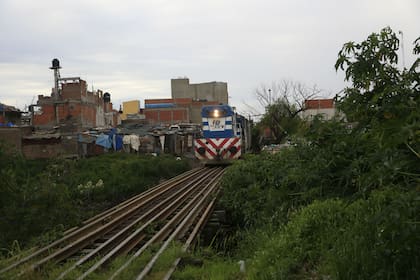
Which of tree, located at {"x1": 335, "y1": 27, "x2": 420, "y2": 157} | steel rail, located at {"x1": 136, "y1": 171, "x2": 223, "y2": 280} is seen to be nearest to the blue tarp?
steel rail, located at {"x1": 136, "y1": 171, "x2": 223, "y2": 280}

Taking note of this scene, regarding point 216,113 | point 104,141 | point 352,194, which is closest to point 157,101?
point 104,141

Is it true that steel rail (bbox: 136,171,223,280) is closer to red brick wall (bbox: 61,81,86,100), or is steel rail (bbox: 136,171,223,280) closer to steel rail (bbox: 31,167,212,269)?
steel rail (bbox: 31,167,212,269)

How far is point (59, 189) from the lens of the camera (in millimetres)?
12367

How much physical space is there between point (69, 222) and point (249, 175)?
468cm

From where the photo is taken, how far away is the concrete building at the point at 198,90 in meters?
83.6

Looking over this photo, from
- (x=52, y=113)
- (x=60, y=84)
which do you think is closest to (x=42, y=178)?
(x=52, y=113)

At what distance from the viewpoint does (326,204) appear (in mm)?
6910

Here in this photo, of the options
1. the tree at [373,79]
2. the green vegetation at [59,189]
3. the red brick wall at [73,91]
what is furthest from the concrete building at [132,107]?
the tree at [373,79]

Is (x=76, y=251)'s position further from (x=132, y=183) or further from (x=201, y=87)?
(x=201, y=87)

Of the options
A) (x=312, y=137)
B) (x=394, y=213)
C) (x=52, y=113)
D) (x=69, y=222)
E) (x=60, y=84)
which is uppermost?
(x=60, y=84)

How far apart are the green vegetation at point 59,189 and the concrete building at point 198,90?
5759cm

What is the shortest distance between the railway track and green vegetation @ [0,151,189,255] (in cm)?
76

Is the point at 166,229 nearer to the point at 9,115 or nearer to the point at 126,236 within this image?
the point at 126,236

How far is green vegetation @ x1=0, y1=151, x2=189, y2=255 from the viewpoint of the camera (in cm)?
1121
